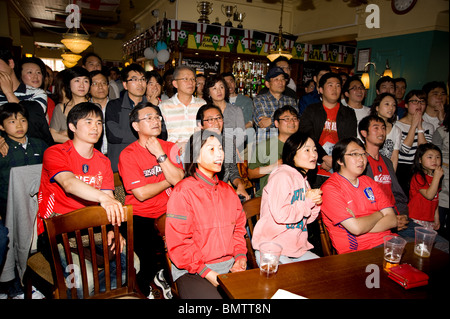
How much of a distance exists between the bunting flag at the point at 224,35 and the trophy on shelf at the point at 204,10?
473 millimetres

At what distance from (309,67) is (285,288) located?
341 inches

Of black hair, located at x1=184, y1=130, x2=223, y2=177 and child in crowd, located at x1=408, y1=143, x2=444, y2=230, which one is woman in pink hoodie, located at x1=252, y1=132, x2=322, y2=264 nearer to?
black hair, located at x1=184, y1=130, x2=223, y2=177

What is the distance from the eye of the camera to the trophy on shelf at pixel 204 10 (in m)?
6.92

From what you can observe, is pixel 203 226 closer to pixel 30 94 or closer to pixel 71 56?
pixel 30 94

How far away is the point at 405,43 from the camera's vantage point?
5.79 metres

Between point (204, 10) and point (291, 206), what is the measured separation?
6.40 m

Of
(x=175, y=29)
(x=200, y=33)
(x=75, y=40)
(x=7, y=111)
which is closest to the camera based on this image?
(x=7, y=111)

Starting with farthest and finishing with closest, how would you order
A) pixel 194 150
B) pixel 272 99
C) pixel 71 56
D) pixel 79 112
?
pixel 71 56, pixel 272 99, pixel 79 112, pixel 194 150

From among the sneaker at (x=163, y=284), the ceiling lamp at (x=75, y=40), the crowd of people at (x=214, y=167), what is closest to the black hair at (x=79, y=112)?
the crowd of people at (x=214, y=167)

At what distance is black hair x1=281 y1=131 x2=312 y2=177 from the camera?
2.08 meters

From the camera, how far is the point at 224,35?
7.43m

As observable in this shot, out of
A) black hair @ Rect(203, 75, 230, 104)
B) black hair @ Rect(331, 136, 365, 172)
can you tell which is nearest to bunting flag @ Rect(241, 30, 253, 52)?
black hair @ Rect(203, 75, 230, 104)

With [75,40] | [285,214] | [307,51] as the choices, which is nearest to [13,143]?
[285,214]

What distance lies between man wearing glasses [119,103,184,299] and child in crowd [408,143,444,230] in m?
2.47
